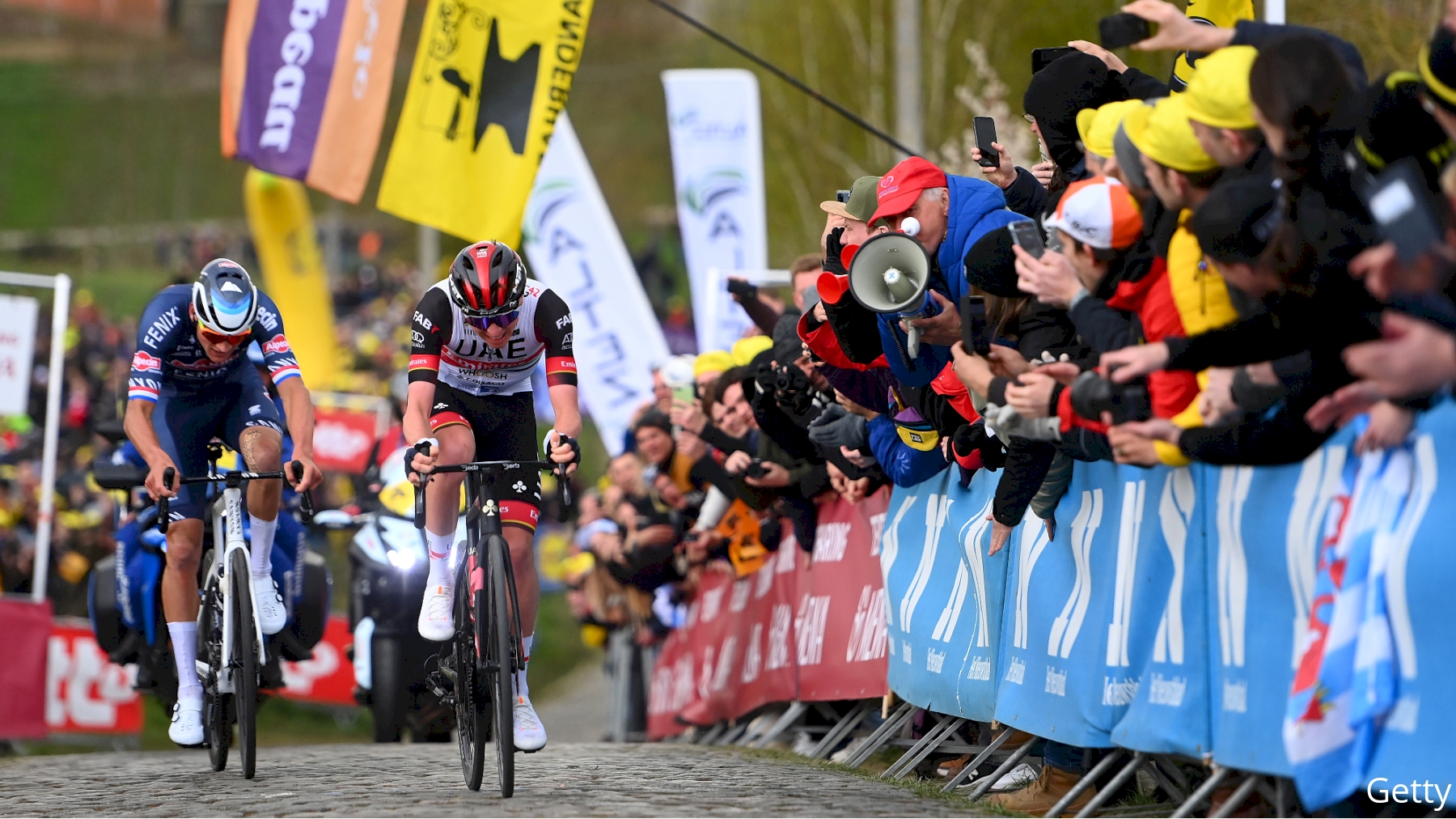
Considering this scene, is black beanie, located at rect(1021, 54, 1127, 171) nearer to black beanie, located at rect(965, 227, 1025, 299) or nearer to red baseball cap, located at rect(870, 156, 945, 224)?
red baseball cap, located at rect(870, 156, 945, 224)

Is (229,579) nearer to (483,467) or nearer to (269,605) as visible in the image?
(269,605)

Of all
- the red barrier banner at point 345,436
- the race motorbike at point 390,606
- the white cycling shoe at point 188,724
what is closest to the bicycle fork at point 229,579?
the white cycling shoe at point 188,724

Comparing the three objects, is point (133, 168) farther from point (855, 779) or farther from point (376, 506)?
point (855, 779)

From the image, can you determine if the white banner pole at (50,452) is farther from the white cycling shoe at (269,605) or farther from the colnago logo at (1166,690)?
the colnago logo at (1166,690)

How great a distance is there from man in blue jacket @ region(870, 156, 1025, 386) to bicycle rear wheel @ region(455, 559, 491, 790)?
7.19 ft

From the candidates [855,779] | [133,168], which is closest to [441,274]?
[133,168]

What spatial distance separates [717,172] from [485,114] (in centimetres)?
417

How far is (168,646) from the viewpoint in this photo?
1049 centimetres

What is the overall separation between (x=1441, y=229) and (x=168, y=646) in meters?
8.30

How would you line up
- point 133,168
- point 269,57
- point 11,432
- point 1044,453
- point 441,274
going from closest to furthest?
1. point 1044,453
2. point 269,57
3. point 11,432
4. point 441,274
5. point 133,168

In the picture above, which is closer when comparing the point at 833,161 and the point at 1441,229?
the point at 1441,229

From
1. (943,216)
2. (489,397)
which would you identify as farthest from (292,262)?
(943,216)

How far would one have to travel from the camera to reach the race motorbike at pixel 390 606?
37.1 feet

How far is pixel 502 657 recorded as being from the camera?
682 centimetres
